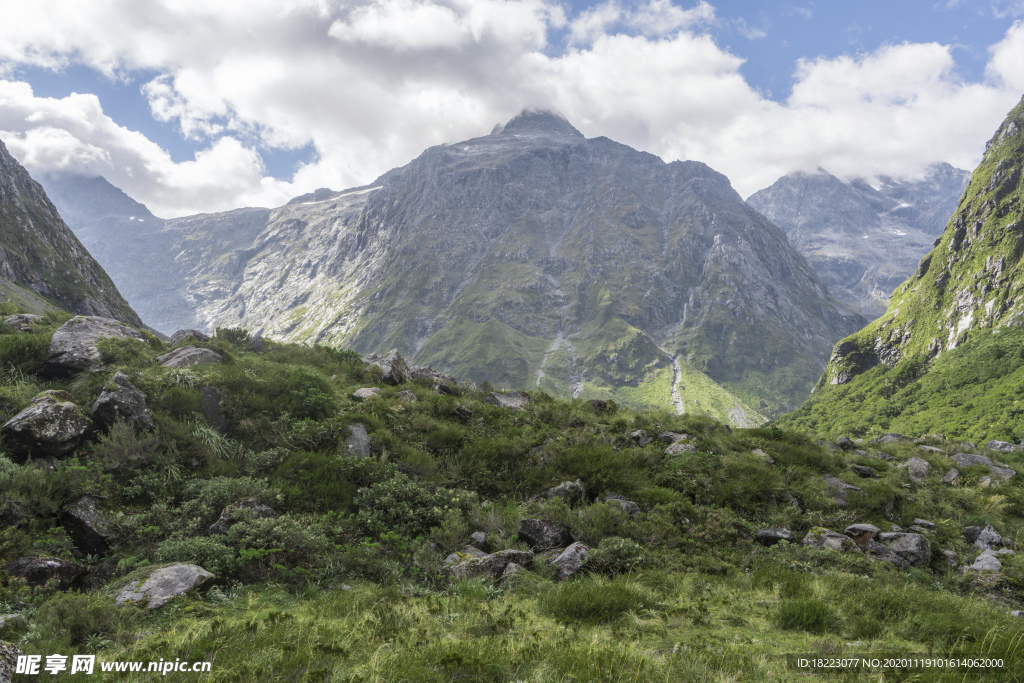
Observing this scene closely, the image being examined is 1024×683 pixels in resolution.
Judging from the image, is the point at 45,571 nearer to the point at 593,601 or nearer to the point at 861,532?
the point at 593,601

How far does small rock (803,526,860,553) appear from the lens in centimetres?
1086

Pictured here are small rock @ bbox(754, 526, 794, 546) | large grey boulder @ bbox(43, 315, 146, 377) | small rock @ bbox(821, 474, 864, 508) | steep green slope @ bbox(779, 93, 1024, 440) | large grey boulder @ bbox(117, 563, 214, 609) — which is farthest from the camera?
steep green slope @ bbox(779, 93, 1024, 440)

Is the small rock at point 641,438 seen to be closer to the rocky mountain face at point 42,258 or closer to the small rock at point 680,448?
the small rock at point 680,448

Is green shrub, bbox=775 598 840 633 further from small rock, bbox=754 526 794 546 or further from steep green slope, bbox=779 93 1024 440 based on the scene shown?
steep green slope, bbox=779 93 1024 440

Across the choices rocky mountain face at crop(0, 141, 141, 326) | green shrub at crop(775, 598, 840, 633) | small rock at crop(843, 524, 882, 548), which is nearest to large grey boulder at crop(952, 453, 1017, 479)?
small rock at crop(843, 524, 882, 548)

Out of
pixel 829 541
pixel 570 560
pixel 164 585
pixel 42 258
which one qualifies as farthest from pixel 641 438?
pixel 42 258

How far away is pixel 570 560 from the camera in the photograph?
31.1 ft

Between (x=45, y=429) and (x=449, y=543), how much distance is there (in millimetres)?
10039

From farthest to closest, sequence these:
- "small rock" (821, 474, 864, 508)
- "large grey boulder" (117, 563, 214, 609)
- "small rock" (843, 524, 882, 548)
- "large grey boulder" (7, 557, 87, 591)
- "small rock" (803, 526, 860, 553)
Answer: "small rock" (821, 474, 864, 508)
"small rock" (843, 524, 882, 548)
"small rock" (803, 526, 860, 553)
"large grey boulder" (7, 557, 87, 591)
"large grey boulder" (117, 563, 214, 609)

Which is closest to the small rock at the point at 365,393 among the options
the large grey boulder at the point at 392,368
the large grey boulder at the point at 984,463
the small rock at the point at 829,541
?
the large grey boulder at the point at 392,368

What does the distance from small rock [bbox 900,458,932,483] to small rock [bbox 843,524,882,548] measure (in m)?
7.97

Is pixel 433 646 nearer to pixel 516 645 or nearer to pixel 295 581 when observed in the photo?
pixel 516 645

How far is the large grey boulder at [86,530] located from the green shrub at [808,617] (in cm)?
1274

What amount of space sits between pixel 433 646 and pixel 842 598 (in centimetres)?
755
